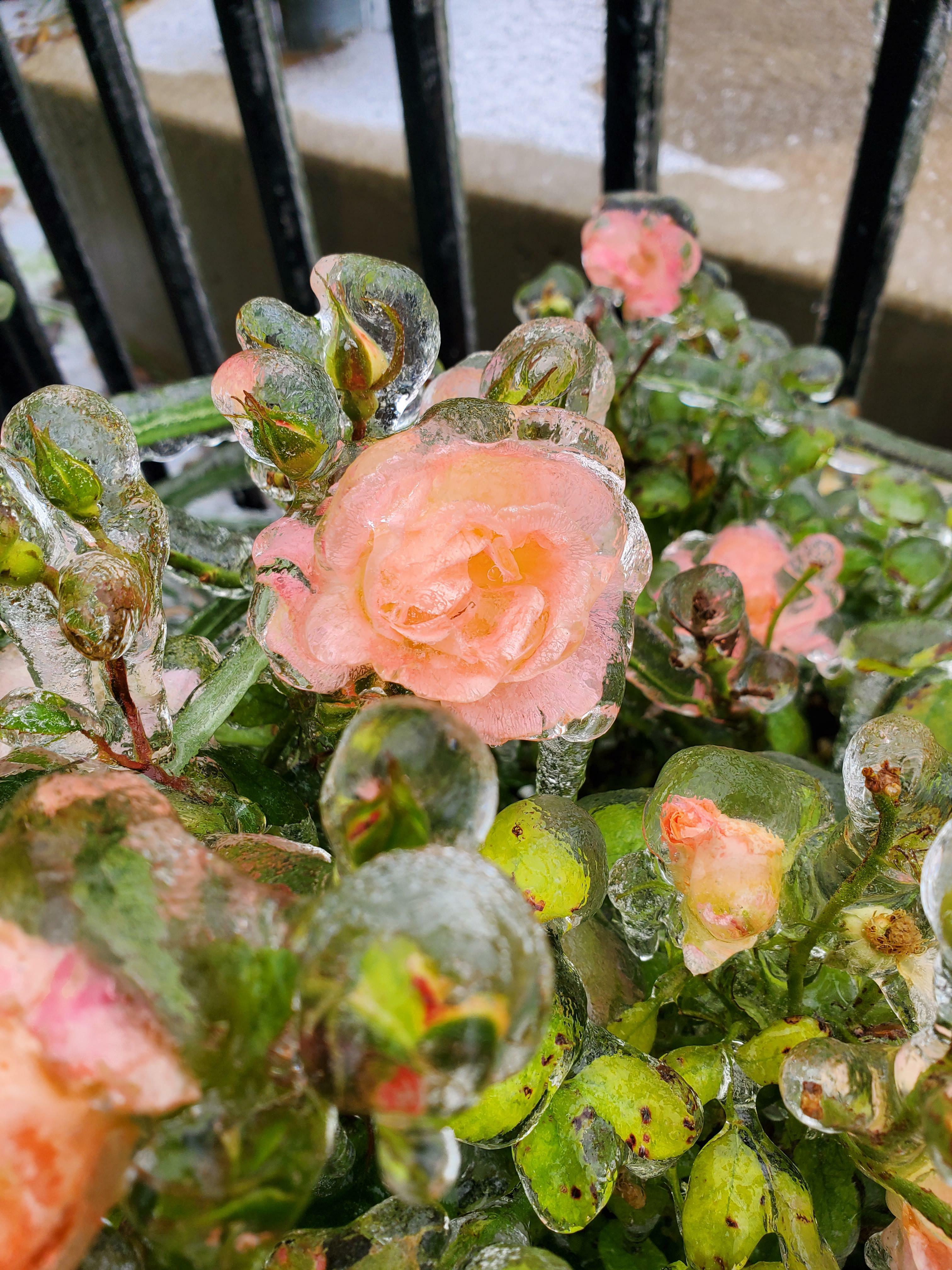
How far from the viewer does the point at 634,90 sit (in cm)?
58

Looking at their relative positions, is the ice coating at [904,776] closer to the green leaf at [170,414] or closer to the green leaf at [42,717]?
the green leaf at [42,717]

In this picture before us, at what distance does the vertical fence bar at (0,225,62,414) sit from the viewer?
0.81 m

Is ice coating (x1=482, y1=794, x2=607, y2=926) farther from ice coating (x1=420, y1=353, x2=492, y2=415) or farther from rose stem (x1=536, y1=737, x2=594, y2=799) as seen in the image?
ice coating (x1=420, y1=353, x2=492, y2=415)

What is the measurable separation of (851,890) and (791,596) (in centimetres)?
16

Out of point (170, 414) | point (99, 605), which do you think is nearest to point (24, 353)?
point (170, 414)

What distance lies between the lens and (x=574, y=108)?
3.75 ft

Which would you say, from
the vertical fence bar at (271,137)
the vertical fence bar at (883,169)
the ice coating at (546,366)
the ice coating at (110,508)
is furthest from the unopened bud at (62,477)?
the vertical fence bar at (883,169)

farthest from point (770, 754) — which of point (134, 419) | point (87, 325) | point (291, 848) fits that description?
point (87, 325)

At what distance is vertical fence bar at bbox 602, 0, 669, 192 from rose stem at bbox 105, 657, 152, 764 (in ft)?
1.62

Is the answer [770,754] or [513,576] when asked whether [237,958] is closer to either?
[513,576]

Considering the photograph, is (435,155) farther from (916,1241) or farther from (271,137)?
(916,1241)

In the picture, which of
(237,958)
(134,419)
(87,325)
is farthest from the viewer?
(87,325)

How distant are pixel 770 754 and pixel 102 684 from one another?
0.20m

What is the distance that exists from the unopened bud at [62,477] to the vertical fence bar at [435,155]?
17.7 inches
